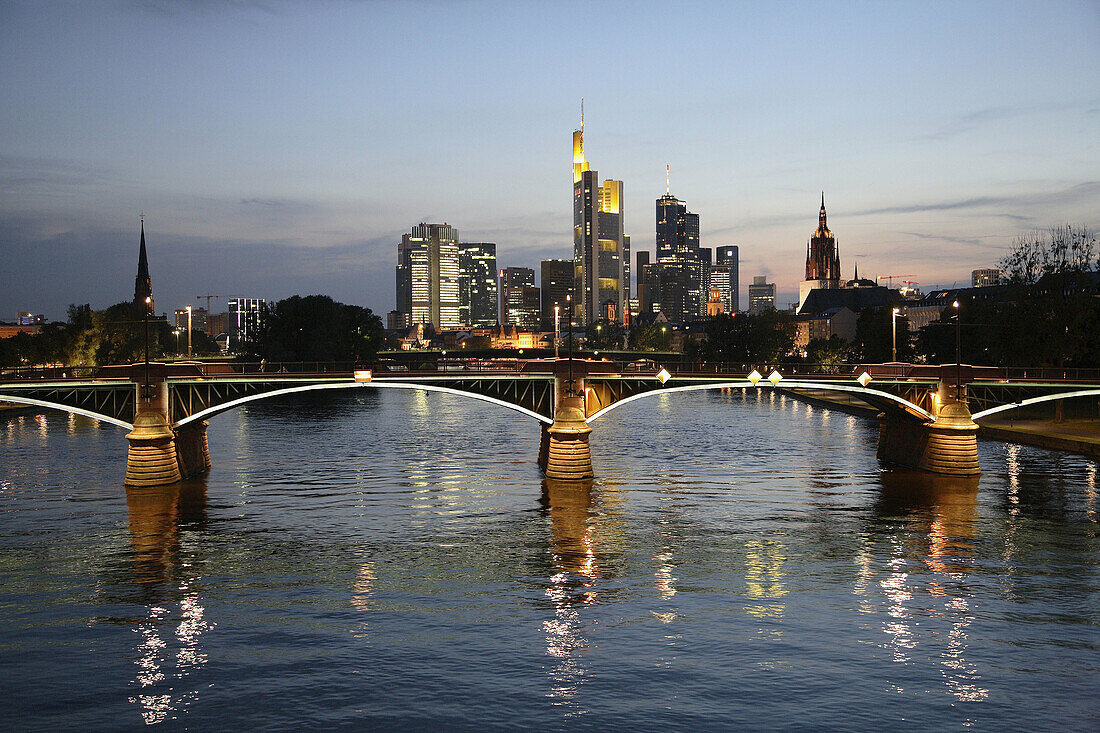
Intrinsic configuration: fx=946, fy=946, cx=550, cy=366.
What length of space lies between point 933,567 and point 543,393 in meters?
34.0

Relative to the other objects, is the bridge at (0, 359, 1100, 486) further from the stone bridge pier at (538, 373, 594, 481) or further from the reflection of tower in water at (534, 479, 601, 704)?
the reflection of tower in water at (534, 479, 601, 704)

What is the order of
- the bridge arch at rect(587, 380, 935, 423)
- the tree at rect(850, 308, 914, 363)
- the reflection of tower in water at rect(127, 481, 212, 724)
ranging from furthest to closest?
the tree at rect(850, 308, 914, 363)
the bridge arch at rect(587, 380, 935, 423)
the reflection of tower in water at rect(127, 481, 212, 724)

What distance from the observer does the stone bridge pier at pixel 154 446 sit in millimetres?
66125

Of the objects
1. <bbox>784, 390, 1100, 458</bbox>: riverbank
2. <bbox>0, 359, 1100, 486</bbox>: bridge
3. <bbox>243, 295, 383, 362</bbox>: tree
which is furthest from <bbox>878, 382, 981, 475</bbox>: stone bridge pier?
<bbox>243, 295, 383, 362</bbox>: tree

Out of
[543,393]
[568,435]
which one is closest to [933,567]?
[568,435]

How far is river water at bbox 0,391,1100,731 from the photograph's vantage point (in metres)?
30.3

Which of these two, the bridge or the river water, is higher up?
the bridge

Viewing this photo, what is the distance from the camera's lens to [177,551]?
160ft

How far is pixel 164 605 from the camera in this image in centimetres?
3969

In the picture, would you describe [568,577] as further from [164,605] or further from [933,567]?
[933,567]

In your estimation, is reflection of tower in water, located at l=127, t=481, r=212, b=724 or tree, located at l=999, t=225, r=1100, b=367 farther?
tree, located at l=999, t=225, r=1100, b=367

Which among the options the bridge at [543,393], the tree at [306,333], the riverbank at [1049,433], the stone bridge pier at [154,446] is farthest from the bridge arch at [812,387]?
the tree at [306,333]

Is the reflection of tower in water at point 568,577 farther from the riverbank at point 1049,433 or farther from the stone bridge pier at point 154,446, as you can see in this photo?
the riverbank at point 1049,433

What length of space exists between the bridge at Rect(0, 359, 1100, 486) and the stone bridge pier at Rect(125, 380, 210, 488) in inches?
2.8
